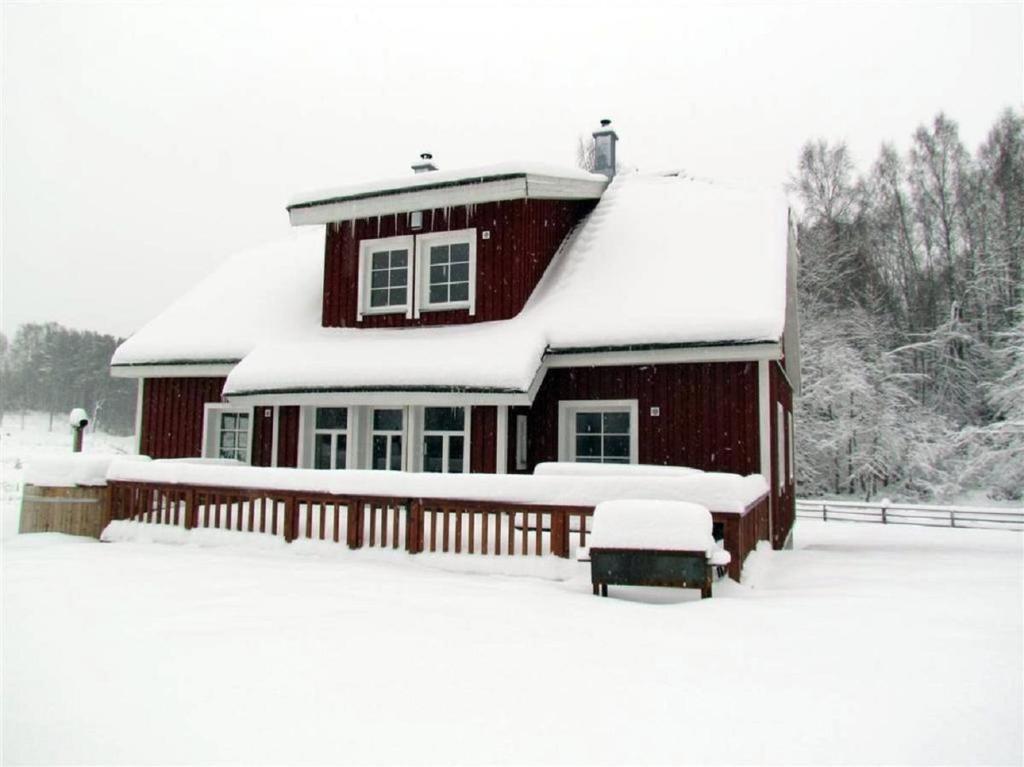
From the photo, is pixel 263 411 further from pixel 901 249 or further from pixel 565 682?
pixel 901 249

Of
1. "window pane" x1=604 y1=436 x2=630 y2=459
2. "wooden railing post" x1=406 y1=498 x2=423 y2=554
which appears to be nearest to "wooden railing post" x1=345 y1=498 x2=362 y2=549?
"wooden railing post" x1=406 y1=498 x2=423 y2=554

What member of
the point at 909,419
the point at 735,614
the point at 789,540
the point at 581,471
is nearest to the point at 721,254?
the point at 581,471

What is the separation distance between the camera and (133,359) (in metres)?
14.4

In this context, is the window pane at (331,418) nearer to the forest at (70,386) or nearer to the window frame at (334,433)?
the window frame at (334,433)

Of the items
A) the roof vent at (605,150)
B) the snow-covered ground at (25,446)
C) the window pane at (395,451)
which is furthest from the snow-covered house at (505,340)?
the snow-covered ground at (25,446)

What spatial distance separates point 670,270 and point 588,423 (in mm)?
2893

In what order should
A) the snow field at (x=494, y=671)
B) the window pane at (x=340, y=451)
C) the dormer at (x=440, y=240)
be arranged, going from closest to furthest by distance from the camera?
1. the snow field at (x=494, y=671)
2. the dormer at (x=440, y=240)
3. the window pane at (x=340, y=451)

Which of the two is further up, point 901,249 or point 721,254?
point 901,249

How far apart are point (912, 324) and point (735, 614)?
3188 cm

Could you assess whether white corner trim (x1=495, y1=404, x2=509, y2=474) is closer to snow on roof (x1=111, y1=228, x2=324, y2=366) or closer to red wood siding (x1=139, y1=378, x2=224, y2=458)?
snow on roof (x1=111, y1=228, x2=324, y2=366)

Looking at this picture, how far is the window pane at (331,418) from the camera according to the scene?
12.7 m

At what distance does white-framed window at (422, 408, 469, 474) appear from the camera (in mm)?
11812

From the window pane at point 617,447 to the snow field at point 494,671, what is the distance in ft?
14.6

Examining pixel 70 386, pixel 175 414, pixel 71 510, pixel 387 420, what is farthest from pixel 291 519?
pixel 70 386
